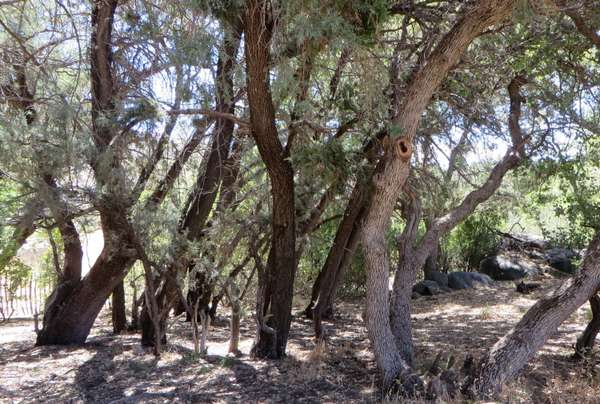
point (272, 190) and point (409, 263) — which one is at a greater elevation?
point (272, 190)

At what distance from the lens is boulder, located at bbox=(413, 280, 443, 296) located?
14242 mm

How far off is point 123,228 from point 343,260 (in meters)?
4.50

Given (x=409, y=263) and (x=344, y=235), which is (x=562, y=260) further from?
(x=409, y=263)

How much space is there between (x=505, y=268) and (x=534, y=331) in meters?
Result: 10.6

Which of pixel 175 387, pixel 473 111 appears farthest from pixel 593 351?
pixel 175 387

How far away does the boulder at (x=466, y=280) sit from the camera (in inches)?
583

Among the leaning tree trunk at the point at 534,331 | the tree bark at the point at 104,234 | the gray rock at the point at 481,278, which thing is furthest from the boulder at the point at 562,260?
the tree bark at the point at 104,234

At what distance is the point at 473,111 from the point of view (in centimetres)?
782

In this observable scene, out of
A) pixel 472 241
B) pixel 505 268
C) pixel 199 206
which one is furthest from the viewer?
pixel 472 241

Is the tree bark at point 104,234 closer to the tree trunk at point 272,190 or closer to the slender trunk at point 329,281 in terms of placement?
the tree trunk at point 272,190

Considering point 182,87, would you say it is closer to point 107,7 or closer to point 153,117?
point 153,117

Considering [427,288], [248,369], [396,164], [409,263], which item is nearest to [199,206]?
[248,369]

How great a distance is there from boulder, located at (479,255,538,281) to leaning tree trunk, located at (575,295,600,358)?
27.8ft

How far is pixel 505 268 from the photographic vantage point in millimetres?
15727
